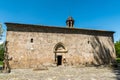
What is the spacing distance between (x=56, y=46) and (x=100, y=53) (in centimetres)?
790

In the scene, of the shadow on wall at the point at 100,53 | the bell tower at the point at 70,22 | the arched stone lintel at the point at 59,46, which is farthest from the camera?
the bell tower at the point at 70,22

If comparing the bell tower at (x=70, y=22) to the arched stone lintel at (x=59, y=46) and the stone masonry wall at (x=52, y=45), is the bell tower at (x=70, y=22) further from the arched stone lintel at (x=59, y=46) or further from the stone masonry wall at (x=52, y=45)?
the arched stone lintel at (x=59, y=46)

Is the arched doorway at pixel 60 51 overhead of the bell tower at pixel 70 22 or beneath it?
beneath

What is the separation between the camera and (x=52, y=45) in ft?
60.5

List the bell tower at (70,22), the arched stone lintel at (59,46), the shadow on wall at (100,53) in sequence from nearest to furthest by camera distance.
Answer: the arched stone lintel at (59,46) < the shadow on wall at (100,53) < the bell tower at (70,22)

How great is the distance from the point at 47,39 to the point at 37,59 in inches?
129

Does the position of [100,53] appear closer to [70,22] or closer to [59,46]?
[59,46]

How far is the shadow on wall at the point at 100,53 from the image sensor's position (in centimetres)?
2067

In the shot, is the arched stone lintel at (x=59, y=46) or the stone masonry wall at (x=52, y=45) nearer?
the stone masonry wall at (x=52, y=45)

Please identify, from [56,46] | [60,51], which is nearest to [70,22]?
[56,46]

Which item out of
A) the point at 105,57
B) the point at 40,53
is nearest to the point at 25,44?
the point at 40,53

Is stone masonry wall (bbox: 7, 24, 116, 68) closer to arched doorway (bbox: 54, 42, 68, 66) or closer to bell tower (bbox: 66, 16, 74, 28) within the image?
arched doorway (bbox: 54, 42, 68, 66)

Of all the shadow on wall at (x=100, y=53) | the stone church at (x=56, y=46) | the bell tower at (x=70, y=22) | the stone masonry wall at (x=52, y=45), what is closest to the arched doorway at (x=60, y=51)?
the stone church at (x=56, y=46)

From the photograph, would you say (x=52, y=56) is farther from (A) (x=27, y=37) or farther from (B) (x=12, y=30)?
(B) (x=12, y=30)
